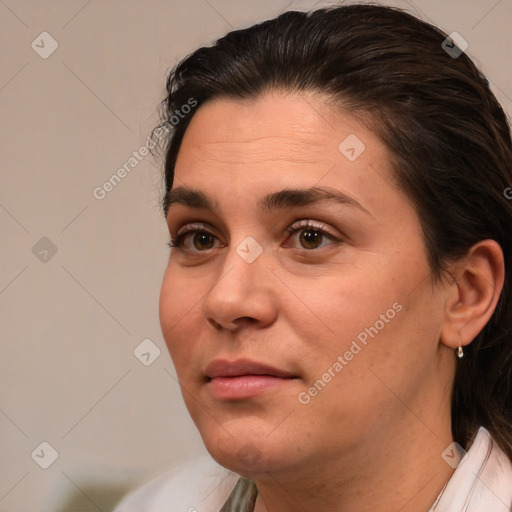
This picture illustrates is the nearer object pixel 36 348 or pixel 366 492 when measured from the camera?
pixel 366 492

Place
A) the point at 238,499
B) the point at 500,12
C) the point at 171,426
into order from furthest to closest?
the point at 171,426 < the point at 500,12 < the point at 238,499

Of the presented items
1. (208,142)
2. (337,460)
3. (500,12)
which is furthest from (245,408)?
(500,12)

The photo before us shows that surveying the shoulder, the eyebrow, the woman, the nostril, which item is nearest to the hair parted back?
the woman

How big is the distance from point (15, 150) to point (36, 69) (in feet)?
0.78

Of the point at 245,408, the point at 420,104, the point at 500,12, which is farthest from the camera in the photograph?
the point at 500,12

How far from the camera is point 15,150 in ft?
8.18

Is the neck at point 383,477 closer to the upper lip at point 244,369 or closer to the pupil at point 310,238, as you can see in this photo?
the upper lip at point 244,369

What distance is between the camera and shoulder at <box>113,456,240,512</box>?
1854mm

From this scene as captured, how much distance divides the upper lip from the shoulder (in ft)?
1.82

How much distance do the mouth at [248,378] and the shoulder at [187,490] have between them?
55cm

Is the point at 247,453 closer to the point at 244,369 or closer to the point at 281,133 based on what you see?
the point at 244,369

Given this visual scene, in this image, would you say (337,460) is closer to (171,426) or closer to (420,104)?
(420,104)

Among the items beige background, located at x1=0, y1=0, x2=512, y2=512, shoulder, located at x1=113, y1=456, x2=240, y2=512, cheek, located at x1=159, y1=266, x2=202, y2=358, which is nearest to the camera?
cheek, located at x1=159, y1=266, x2=202, y2=358

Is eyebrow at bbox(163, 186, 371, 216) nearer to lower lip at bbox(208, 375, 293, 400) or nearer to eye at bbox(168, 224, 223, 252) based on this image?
eye at bbox(168, 224, 223, 252)
